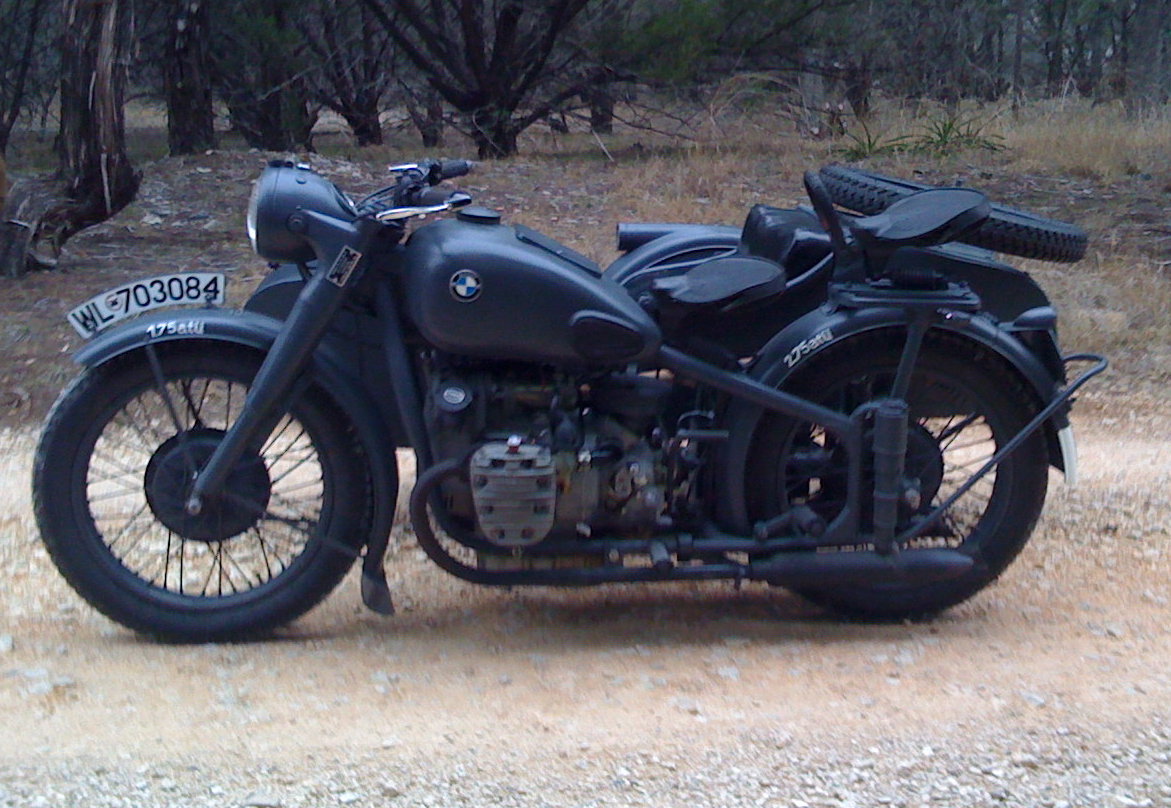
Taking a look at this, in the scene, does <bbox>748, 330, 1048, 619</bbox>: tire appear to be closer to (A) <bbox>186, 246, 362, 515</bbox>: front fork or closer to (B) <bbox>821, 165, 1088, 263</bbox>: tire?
(B) <bbox>821, 165, 1088, 263</bbox>: tire

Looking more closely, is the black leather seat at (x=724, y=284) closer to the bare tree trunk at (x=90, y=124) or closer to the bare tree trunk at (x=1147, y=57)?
the bare tree trunk at (x=90, y=124)

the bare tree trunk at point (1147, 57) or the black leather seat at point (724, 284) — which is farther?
the bare tree trunk at point (1147, 57)

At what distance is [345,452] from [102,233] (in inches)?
261

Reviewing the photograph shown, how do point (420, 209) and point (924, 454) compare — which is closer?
point (420, 209)

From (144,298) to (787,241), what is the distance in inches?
74.5

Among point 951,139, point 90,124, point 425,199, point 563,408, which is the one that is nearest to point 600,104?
point 951,139

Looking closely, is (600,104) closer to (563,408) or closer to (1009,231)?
(1009,231)

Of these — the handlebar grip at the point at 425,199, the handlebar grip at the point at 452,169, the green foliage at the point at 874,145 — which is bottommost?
the green foliage at the point at 874,145

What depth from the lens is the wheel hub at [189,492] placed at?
3805 mm

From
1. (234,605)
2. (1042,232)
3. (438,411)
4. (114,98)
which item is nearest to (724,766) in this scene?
(438,411)

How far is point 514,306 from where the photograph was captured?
3631 millimetres

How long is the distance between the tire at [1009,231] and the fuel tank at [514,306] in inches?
33.9

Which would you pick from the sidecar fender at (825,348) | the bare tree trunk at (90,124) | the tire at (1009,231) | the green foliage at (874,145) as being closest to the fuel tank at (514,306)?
the sidecar fender at (825,348)

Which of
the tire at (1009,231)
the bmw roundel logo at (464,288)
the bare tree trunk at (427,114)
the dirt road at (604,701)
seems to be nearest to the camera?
the dirt road at (604,701)
